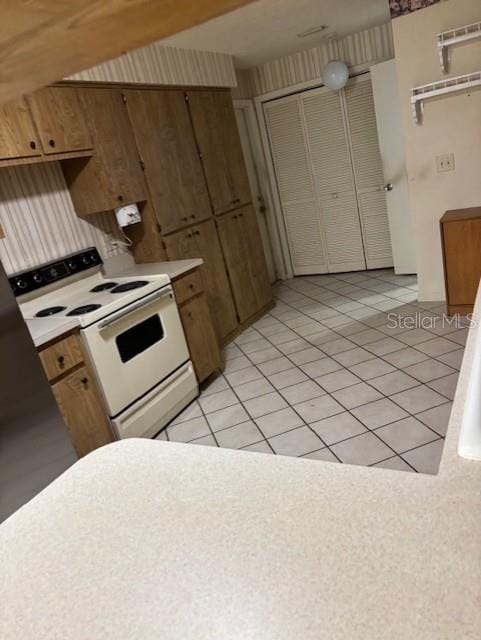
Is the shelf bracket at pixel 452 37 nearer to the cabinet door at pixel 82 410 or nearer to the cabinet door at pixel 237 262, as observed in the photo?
the cabinet door at pixel 237 262

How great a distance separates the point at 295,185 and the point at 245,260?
1.58 metres

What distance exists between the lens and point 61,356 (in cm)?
211

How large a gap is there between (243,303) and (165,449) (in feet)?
10.5

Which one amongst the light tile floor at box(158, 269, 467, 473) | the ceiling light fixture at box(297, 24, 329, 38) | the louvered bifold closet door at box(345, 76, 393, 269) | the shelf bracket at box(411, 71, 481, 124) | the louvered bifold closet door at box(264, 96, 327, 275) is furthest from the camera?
the louvered bifold closet door at box(264, 96, 327, 275)

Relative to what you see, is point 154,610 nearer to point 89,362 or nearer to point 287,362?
point 89,362

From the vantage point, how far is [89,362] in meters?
2.26

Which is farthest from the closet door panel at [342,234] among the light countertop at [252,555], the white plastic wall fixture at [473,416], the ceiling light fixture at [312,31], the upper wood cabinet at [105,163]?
the light countertop at [252,555]

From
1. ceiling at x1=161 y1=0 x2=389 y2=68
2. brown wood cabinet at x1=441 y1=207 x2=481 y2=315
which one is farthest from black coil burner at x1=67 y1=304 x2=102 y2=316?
brown wood cabinet at x1=441 y1=207 x2=481 y2=315

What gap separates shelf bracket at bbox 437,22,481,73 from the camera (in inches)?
118

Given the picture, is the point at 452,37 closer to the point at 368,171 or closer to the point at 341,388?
the point at 368,171

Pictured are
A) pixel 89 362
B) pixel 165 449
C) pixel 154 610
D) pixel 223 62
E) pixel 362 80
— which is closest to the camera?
pixel 154 610

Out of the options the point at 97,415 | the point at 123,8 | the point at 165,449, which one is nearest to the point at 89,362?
the point at 97,415

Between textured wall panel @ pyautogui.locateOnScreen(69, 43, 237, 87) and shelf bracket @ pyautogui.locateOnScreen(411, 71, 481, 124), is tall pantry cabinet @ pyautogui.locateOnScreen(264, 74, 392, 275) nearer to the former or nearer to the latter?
textured wall panel @ pyautogui.locateOnScreen(69, 43, 237, 87)

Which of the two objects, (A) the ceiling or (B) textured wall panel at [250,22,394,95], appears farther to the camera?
(B) textured wall panel at [250,22,394,95]
